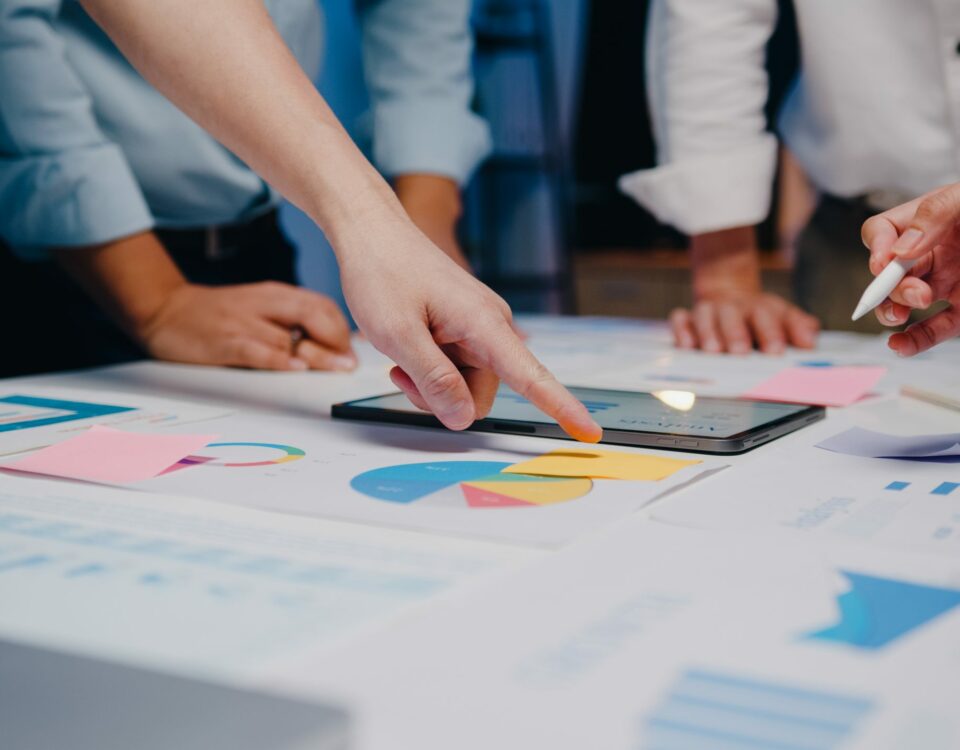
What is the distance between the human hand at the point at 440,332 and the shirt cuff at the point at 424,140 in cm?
71

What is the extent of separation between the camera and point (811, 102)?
4.35 feet

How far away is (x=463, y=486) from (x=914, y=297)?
1.12 ft

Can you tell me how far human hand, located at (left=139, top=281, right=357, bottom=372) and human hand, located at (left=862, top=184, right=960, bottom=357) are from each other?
0.52 meters

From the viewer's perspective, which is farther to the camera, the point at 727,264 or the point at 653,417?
the point at 727,264

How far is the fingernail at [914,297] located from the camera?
2.14ft

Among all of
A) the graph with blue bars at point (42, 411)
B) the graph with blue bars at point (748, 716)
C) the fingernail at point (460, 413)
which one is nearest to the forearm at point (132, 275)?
the graph with blue bars at point (42, 411)

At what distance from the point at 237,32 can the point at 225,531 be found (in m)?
0.45

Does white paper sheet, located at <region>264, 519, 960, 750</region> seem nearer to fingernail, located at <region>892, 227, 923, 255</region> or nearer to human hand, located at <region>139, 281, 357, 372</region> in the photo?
fingernail, located at <region>892, 227, 923, 255</region>

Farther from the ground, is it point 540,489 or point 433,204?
point 433,204

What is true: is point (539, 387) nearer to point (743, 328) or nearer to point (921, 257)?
point (921, 257)

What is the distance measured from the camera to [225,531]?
45 centimetres


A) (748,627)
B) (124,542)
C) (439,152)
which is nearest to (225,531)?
(124,542)

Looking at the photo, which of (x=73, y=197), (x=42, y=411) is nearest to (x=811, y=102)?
(x=73, y=197)

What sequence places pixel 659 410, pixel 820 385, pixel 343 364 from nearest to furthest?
pixel 659 410 → pixel 820 385 → pixel 343 364
